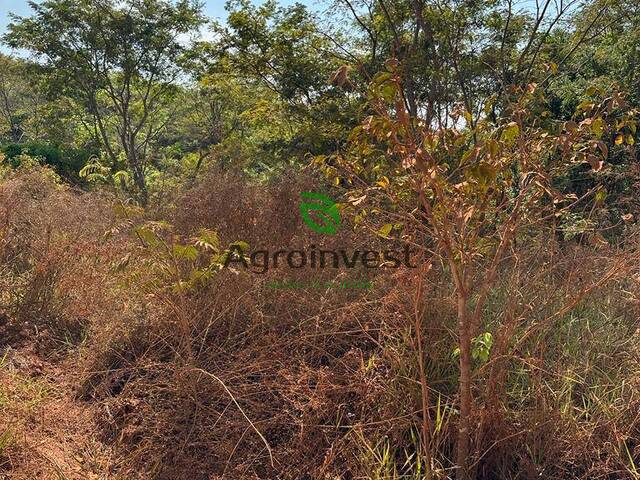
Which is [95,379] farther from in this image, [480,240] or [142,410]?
[480,240]

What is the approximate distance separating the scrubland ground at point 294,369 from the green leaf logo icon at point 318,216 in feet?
0.31

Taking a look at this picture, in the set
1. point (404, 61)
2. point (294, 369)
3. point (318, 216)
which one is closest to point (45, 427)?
point (294, 369)

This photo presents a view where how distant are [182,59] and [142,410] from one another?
8152 millimetres

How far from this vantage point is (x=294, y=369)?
283cm

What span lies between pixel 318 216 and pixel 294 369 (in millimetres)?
1183

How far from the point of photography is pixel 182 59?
938cm

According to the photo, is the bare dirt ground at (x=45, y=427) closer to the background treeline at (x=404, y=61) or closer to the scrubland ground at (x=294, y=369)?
the scrubland ground at (x=294, y=369)

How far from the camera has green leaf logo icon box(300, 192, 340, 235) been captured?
3.47 m

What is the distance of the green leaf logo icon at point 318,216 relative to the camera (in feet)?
11.4

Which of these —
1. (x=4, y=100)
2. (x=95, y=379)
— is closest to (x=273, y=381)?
(x=95, y=379)

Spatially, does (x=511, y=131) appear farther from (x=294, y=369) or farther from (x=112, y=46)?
(x=112, y=46)

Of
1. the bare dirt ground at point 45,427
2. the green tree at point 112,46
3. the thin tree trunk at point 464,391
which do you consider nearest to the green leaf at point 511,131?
the thin tree trunk at point 464,391

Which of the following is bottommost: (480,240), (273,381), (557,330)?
(273,381)

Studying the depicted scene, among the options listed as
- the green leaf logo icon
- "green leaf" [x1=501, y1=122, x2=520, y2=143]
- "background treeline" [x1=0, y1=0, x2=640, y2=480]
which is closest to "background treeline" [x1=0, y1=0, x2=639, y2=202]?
"background treeline" [x1=0, y1=0, x2=640, y2=480]
